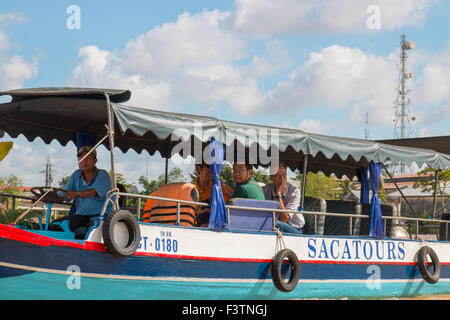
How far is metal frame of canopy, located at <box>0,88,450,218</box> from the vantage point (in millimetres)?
7812

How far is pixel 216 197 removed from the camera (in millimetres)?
8602

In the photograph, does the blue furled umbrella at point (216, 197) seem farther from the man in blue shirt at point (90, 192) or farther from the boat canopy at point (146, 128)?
the man in blue shirt at point (90, 192)

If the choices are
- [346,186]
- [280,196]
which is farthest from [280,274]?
[346,186]

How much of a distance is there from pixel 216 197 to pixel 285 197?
2.11 meters

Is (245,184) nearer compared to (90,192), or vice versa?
(90,192)

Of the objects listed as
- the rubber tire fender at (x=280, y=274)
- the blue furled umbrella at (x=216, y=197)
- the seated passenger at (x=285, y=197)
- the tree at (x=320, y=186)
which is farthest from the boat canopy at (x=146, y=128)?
the tree at (x=320, y=186)

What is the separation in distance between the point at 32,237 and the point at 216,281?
2726mm

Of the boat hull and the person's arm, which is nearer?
the boat hull

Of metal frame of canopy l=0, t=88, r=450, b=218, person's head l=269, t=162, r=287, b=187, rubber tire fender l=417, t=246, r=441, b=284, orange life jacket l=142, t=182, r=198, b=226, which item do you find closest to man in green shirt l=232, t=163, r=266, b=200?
metal frame of canopy l=0, t=88, r=450, b=218

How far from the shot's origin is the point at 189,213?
8.72 metres

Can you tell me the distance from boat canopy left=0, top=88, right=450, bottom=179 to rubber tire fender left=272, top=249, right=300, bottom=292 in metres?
1.53

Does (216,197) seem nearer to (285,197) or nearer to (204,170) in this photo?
(204,170)

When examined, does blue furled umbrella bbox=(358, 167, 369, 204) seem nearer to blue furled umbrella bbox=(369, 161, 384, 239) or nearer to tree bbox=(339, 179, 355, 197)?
blue furled umbrella bbox=(369, 161, 384, 239)
